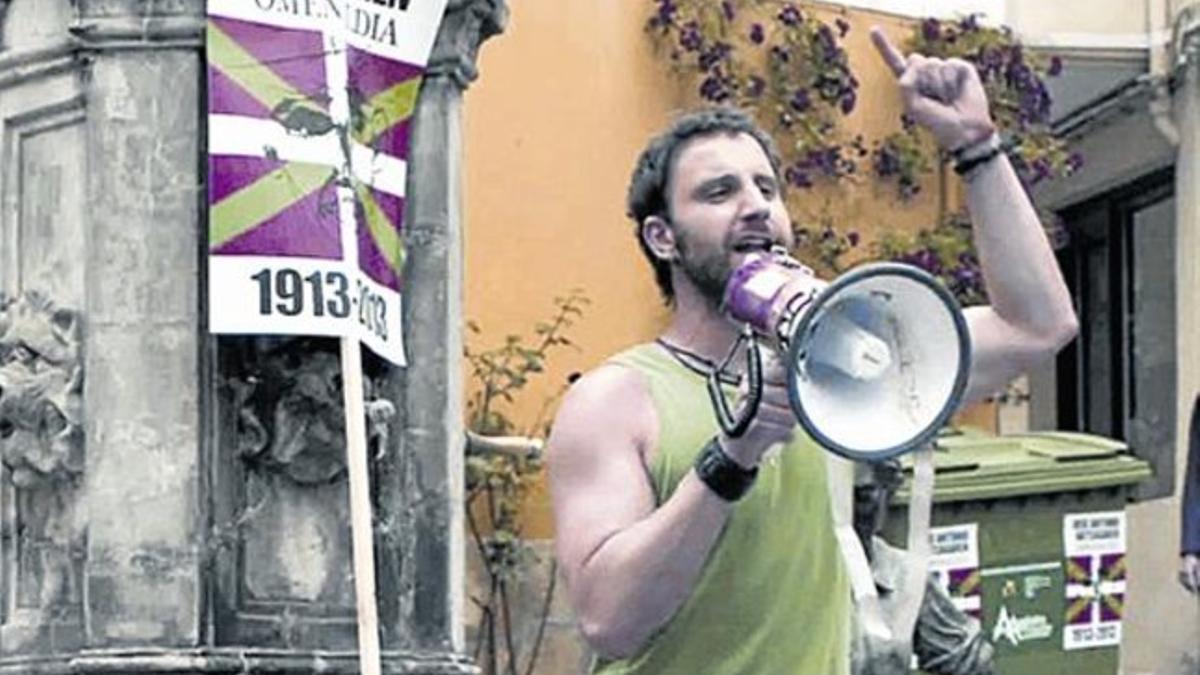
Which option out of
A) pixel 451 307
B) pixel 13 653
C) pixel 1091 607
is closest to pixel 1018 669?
pixel 1091 607

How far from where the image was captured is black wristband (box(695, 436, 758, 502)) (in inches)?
135

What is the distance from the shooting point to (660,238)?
3.92m

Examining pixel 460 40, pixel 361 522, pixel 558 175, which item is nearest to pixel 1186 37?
pixel 558 175

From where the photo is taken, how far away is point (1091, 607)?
10766mm

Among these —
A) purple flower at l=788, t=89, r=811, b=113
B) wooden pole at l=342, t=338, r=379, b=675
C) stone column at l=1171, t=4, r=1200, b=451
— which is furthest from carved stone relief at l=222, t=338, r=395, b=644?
stone column at l=1171, t=4, r=1200, b=451

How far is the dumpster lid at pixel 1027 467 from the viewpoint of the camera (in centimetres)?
1075

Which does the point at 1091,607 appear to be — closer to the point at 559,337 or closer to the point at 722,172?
the point at 559,337

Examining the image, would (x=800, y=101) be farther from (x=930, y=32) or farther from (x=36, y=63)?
(x=36, y=63)

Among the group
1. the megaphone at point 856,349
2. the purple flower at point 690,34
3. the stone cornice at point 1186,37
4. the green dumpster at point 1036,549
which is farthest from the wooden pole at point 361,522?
the stone cornice at point 1186,37

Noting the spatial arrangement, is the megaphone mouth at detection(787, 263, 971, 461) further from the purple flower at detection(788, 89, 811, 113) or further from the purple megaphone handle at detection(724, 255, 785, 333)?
the purple flower at detection(788, 89, 811, 113)

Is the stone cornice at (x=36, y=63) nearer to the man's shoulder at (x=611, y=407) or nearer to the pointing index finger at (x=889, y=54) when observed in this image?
the pointing index finger at (x=889, y=54)

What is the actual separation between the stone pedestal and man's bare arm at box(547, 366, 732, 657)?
13.2ft

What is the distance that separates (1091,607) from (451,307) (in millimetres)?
3272

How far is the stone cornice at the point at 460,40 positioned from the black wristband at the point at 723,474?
4.91 metres
